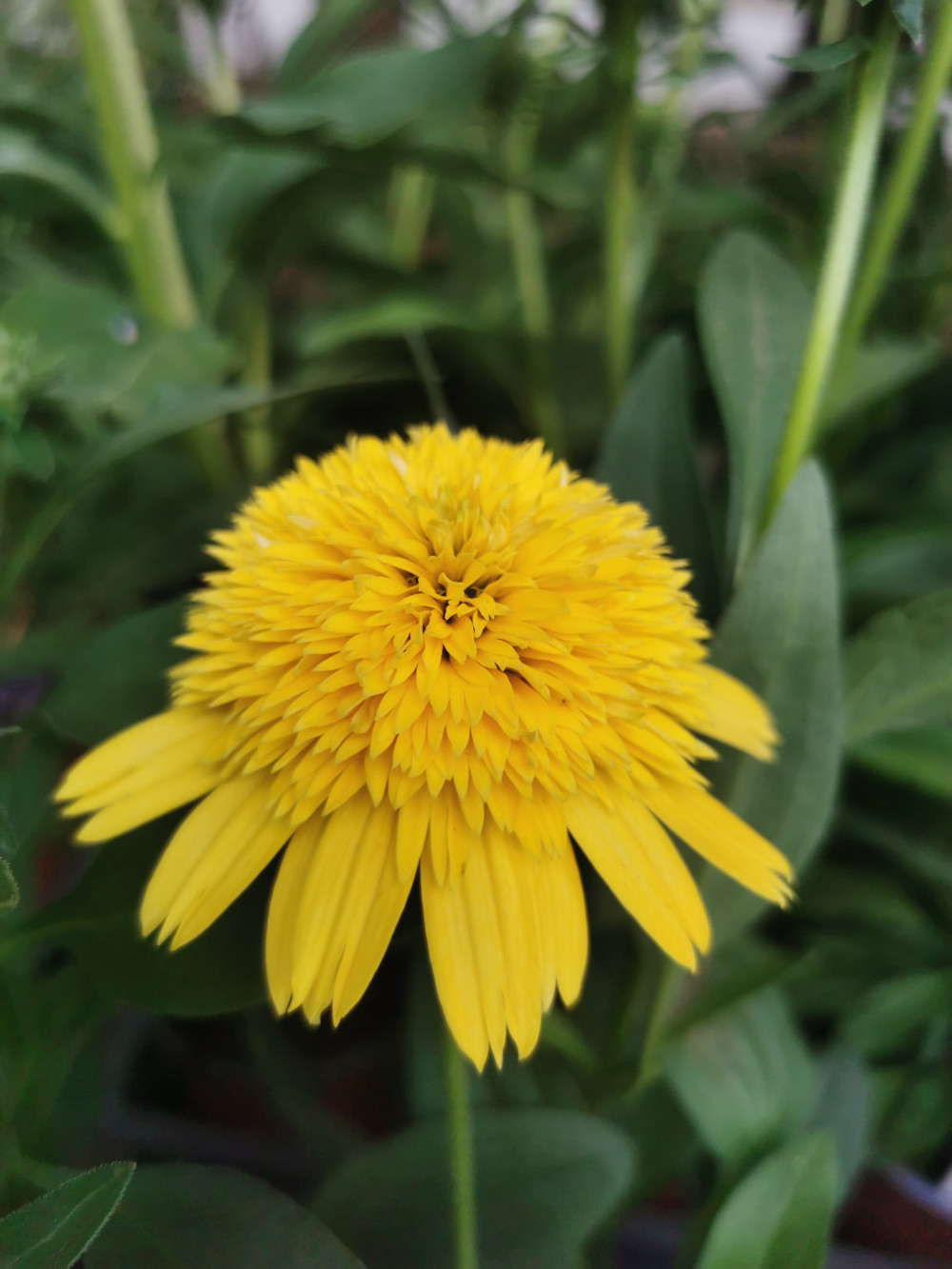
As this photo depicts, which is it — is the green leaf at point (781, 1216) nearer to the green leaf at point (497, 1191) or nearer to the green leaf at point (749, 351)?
the green leaf at point (497, 1191)

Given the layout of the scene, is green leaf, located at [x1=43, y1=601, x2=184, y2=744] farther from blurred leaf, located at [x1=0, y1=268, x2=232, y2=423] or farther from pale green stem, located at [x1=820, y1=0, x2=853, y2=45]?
pale green stem, located at [x1=820, y1=0, x2=853, y2=45]

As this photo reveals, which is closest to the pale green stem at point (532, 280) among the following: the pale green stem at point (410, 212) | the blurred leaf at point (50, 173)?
the pale green stem at point (410, 212)

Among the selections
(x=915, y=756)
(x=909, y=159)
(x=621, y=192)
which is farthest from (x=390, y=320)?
(x=915, y=756)

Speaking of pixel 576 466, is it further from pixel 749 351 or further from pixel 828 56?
pixel 828 56

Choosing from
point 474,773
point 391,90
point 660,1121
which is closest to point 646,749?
point 474,773

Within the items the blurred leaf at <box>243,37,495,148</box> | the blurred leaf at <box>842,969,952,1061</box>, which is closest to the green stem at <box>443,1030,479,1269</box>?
the blurred leaf at <box>842,969,952,1061</box>

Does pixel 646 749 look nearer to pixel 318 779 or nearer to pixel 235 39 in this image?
pixel 318 779
